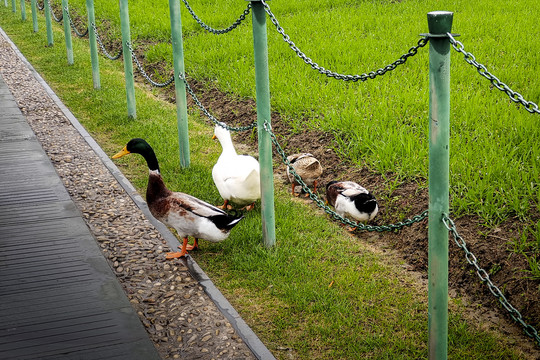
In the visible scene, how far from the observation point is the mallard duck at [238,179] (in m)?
5.46

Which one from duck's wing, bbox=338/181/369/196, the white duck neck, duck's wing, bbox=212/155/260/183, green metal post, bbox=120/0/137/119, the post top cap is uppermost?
the post top cap

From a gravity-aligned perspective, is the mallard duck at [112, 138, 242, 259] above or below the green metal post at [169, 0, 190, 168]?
below

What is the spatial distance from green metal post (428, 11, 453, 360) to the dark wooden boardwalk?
1576mm

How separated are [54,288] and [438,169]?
2.70 m

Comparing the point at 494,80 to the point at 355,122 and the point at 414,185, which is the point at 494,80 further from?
the point at 355,122

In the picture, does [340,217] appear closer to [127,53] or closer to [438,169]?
[438,169]

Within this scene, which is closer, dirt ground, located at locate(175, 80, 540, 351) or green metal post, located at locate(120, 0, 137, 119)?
dirt ground, located at locate(175, 80, 540, 351)

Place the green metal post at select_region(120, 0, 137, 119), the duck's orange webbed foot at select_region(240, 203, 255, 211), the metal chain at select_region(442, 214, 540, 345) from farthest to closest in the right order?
the green metal post at select_region(120, 0, 137, 119), the duck's orange webbed foot at select_region(240, 203, 255, 211), the metal chain at select_region(442, 214, 540, 345)

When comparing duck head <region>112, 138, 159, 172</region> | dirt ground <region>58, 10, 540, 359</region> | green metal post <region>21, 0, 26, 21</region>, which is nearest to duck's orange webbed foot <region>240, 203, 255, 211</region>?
dirt ground <region>58, 10, 540, 359</region>

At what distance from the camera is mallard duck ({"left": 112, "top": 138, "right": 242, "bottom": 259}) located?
4.81m

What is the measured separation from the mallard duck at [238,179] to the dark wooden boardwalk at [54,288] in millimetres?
1193

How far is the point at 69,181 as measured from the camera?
669 centimetres

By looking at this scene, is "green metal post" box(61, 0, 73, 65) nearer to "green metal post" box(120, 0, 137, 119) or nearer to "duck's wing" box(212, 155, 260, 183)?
"green metal post" box(120, 0, 137, 119)

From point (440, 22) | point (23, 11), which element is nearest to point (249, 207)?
point (440, 22)
